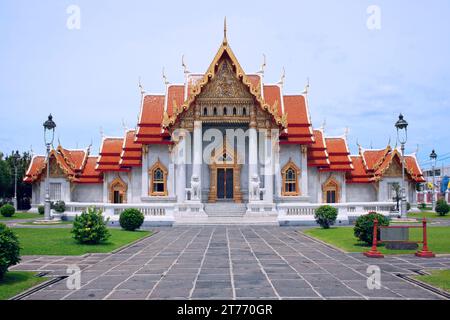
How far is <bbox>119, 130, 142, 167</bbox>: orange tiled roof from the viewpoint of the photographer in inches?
1558

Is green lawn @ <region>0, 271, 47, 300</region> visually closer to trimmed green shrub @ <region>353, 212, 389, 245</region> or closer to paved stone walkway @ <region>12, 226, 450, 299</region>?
paved stone walkway @ <region>12, 226, 450, 299</region>

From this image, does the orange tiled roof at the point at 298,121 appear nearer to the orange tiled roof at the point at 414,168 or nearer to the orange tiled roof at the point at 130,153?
the orange tiled roof at the point at 414,168

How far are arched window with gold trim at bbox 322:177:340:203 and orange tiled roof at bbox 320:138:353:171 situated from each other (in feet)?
3.80

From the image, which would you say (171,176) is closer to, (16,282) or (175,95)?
(175,95)

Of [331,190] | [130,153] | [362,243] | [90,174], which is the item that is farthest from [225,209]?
[362,243]

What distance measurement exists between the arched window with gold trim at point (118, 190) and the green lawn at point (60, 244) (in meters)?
17.2

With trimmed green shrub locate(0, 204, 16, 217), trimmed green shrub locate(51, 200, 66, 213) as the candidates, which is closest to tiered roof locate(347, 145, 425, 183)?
trimmed green shrub locate(51, 200, 66, 213)

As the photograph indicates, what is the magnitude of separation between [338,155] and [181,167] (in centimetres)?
1463

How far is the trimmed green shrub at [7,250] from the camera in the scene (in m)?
11.1

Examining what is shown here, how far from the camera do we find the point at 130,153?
132ft

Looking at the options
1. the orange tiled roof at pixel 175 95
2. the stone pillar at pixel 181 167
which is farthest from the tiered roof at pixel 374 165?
the orange tiled roof at pixel 175 95

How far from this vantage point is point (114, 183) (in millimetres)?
41000

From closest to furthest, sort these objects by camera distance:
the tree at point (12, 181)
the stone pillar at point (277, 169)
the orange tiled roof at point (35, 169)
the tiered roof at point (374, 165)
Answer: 1. the stone pillar at point (277, 169)
2. the tiered roof at point (374, 165)
3. the orange tiled roof at point (35, 169)
4. the tree at point (12, 181)
